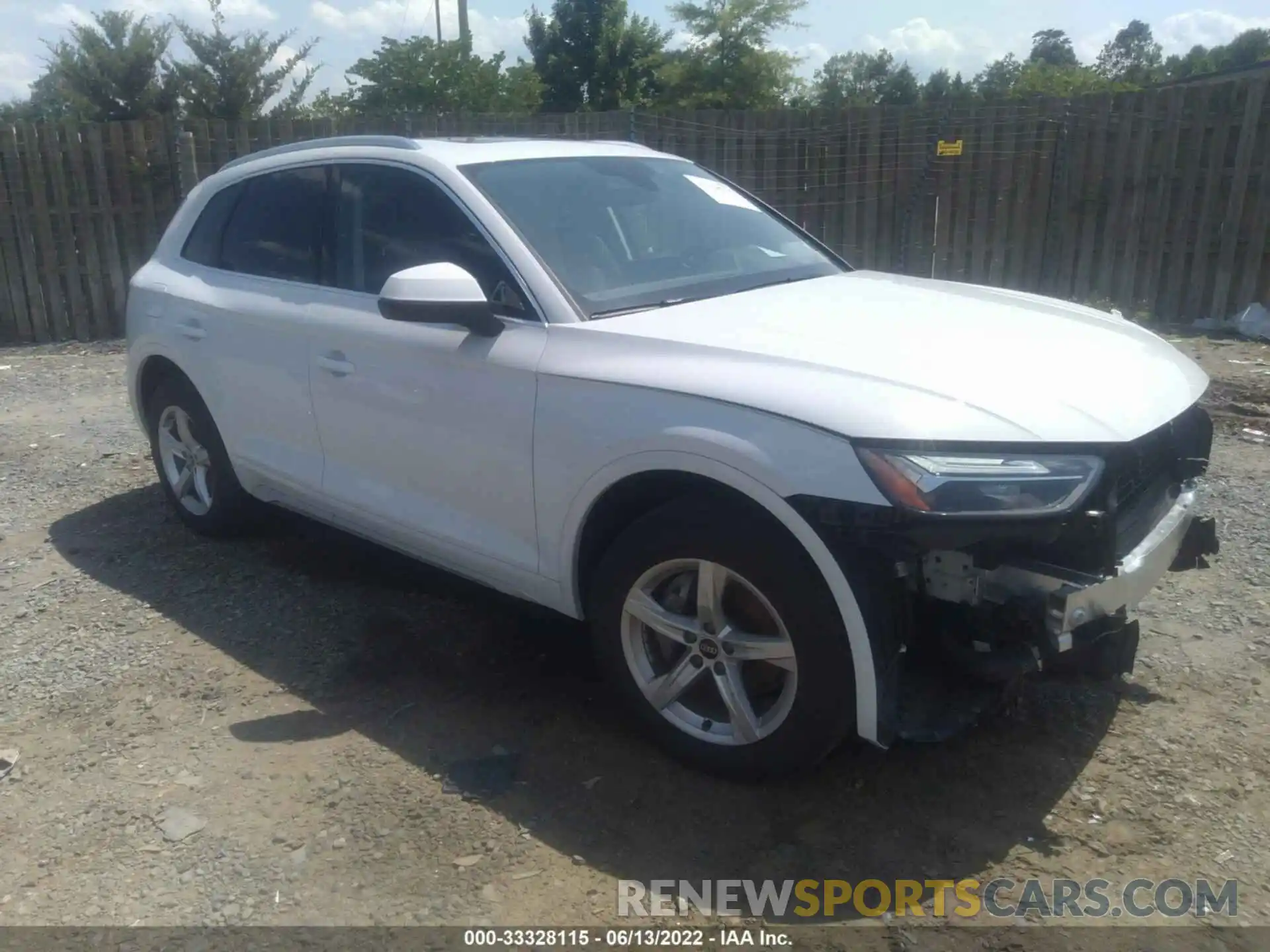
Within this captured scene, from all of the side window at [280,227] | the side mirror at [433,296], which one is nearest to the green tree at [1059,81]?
the side window at [280,227]

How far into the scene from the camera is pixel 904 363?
9.56ft

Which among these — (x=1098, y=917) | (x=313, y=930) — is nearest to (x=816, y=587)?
(x=1098, y=917)

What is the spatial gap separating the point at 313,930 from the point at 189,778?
35.2 inches

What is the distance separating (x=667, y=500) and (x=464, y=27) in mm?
29488

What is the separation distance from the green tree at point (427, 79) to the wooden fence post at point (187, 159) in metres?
17.8

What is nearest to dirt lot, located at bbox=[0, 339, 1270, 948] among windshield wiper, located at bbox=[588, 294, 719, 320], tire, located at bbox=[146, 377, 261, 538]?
tire, located at bbox=[146, 377, 261, 538]

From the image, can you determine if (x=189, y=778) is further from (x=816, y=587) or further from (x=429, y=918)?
(x=816, y=587)

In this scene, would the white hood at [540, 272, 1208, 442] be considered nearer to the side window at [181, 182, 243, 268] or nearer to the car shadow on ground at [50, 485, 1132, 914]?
the car shadow on ground at [50, 485, 1132, 914]

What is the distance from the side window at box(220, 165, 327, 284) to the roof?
16 cm

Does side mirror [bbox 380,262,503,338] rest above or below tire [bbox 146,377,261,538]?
above

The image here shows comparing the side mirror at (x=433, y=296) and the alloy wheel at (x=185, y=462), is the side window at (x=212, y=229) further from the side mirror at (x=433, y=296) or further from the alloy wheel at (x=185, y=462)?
the side mirror at (x=433, y=296)

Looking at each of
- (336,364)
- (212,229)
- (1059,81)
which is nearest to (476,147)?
(336,364)

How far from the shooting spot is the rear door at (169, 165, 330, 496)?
4.29m

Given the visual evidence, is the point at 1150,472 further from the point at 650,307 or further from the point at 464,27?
the point at 464,27
